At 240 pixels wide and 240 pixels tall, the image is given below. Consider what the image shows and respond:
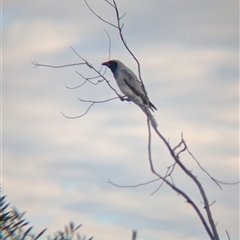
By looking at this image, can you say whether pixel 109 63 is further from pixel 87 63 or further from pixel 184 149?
pixel 184 149

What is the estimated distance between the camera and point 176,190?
9.84 feet

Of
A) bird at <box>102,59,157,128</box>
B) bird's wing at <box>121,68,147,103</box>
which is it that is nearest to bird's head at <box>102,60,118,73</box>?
bird at <box>102,59,157,128</box>

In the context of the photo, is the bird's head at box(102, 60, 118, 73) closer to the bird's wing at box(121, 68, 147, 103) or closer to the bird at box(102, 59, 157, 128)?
the bird at box(102, 59, 157, 128)

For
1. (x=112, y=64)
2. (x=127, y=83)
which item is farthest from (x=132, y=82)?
(x=112, y=64)

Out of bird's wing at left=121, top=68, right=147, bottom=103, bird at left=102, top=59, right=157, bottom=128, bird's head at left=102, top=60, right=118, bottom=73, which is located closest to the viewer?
bird at left=102, top=59, right=157, bottom=128

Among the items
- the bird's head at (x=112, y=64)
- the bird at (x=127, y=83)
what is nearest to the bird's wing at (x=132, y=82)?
the bird at (x=127, y=83)

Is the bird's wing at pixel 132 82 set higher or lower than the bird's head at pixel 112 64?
lower

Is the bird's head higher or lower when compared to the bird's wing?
higher

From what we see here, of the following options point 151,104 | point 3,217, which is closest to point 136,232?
point 3,217

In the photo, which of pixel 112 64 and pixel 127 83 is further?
pixel 112 64

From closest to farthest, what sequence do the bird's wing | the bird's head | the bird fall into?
1. the bird
2. the bird's wing
3. the bird's head

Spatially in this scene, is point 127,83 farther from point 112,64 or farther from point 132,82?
point 112,64

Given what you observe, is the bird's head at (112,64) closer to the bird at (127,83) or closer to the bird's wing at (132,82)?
the bird at (127,83)

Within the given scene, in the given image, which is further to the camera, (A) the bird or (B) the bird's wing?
(B) the bird's wing
